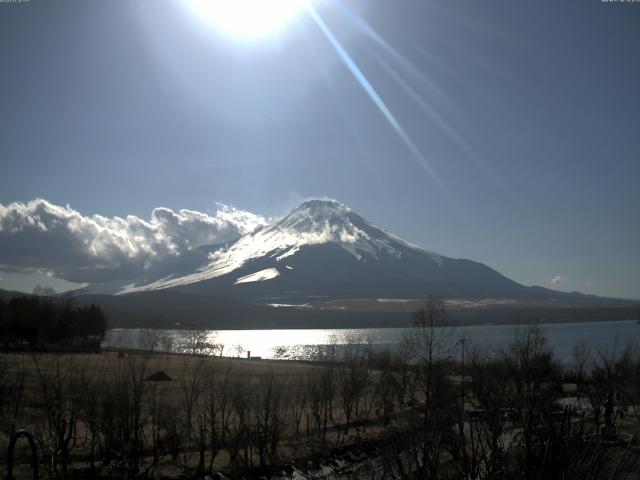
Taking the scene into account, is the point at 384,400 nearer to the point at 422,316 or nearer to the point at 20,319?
the point at 422,316

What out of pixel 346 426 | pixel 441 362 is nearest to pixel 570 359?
pixel 441 362

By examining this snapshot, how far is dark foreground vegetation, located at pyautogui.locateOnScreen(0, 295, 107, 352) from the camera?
247 feet

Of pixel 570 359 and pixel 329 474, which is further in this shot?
pixel 570 359

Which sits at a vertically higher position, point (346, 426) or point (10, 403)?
point (10, 403)

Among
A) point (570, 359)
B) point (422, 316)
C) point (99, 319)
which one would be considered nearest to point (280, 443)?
point (422, 316)

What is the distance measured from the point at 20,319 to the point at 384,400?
64.1 m

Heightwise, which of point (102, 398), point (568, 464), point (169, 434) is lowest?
point (169, 434)

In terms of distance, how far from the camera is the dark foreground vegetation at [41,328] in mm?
75312

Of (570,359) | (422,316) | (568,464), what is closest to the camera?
(568,464)

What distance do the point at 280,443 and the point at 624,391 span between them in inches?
792

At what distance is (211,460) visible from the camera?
22.5 meters

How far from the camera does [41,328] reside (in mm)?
77875

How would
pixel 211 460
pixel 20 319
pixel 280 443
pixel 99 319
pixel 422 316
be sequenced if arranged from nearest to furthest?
pixel 211 460, pixel 280 443, pixel 422 316, pixel 20 319, pixel 99 319

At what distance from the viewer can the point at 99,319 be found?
3743 inches
